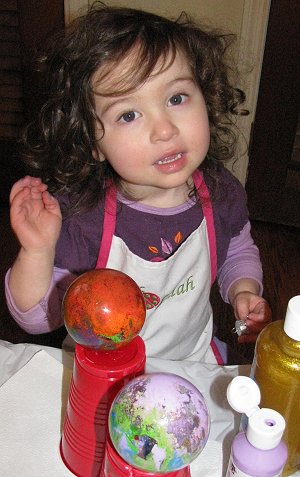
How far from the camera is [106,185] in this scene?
0.88m

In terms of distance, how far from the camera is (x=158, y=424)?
41cm

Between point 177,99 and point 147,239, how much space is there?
23cm

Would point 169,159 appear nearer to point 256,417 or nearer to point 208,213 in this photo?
point 208,213

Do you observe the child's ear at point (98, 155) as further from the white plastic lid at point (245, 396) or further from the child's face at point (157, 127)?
the white plastic lid at point (245, 396)

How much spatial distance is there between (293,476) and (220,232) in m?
0.45

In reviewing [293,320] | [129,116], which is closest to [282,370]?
[293,320]

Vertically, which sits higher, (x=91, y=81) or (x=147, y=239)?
(x=91, y=81)

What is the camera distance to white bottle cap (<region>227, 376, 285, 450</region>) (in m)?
0.43

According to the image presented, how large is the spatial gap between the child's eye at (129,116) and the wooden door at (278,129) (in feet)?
4.68

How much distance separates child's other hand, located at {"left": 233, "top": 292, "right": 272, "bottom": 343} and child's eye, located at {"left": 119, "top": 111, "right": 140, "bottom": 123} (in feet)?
0.97

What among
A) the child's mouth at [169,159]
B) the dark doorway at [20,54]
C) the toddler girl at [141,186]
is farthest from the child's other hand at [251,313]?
the dark doorway at [20,54]

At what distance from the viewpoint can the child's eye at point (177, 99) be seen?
0.77 meters

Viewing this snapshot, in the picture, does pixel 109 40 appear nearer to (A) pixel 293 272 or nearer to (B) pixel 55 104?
(B) pixel 55 104

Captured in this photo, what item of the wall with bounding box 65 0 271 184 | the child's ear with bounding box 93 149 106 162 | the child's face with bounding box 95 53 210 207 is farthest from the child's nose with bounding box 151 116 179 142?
the wall with bounding box 65 0 271 184
